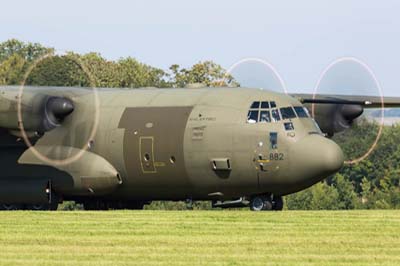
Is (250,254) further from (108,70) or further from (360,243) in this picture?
(108,70)

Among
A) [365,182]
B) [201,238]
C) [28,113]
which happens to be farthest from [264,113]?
[365,182]

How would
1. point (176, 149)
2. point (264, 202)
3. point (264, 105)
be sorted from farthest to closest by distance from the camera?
point (176, 149)
point (264, 202)
point (264, 105)

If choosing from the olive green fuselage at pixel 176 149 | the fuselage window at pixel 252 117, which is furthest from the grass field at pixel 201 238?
the fuselage window at pixel 252 117

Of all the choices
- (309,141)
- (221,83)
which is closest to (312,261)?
(309,141)

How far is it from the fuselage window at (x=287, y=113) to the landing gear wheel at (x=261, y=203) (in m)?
2.69

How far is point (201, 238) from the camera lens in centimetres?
2653

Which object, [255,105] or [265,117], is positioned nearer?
[265,117]

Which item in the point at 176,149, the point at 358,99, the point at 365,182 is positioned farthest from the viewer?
the point at 365,182

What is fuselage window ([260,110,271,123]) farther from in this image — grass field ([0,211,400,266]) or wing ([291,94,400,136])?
wing ([291,94,400,136])

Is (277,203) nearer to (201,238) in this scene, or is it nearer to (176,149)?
(176,149)

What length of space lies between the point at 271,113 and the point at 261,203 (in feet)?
9.40

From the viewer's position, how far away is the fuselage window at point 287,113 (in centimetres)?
3662

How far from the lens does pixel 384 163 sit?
126250mm

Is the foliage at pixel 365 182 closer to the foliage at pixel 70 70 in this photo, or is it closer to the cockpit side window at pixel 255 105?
the foliage at pixel 70 70
